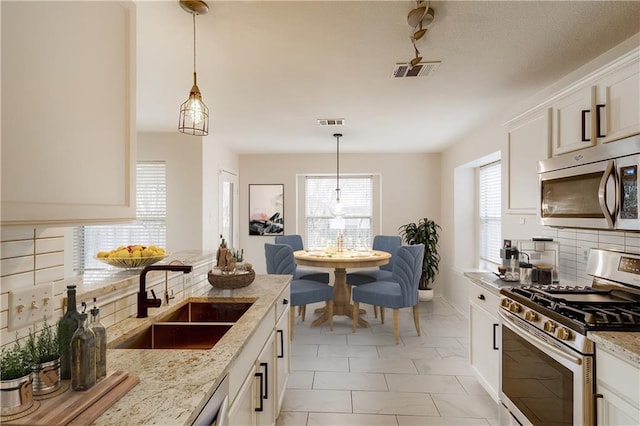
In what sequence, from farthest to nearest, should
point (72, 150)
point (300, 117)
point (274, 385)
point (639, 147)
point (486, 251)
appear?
point (486, 251), point (300, 117), point (274, 385), point (639, 147), point (72, 150)

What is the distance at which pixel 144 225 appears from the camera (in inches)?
174

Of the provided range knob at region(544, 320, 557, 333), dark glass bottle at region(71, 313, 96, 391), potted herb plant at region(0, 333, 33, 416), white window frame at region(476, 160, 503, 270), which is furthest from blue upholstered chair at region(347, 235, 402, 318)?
potted herb plant at region(0, 333, 33, 416)

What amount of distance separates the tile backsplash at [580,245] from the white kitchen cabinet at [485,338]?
546 millimetres

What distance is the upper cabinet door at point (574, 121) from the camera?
1.87 meters

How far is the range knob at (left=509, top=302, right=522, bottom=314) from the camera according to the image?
1963 mm

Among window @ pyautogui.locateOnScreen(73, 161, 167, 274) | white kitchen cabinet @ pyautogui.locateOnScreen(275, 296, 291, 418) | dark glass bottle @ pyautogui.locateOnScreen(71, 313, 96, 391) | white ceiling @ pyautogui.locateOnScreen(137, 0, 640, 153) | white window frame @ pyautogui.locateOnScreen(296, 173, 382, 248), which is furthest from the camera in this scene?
white window frame @ pyautogui.locateOnScreen(296, 173, 382, 248)

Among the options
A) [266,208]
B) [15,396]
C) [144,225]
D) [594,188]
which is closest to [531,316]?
[594,188]

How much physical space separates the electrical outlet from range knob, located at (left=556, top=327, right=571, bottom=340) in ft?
6.69

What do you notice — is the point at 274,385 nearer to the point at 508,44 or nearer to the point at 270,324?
the point at 270,324

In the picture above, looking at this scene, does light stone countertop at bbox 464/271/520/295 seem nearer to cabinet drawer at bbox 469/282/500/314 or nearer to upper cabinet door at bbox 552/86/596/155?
cabinet drawer at bbox 469/282/500/314

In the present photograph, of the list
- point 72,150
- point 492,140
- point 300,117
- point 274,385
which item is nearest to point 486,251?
point 492,140

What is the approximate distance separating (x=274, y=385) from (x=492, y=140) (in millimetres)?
3184

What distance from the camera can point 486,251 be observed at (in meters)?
4.61

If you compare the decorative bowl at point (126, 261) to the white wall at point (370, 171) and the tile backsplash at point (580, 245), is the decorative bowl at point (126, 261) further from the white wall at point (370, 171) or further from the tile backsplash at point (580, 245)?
the white wall at point (370, 171)
